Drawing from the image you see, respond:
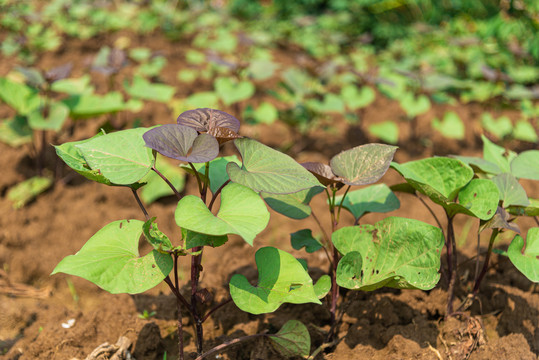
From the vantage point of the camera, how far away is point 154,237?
3.74 feet

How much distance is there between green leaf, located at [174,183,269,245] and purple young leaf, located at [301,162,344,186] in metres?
0.24

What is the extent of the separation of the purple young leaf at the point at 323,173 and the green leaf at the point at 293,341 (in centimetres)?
44

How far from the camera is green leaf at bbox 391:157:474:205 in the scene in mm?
1357

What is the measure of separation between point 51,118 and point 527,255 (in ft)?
7.81

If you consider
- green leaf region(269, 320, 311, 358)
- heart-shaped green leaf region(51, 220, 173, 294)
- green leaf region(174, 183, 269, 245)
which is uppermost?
green leaf region(174, 183, 269, 245)

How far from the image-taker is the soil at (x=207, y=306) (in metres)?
1.45

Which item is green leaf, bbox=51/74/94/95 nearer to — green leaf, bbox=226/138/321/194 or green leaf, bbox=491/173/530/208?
green leaf, bbox=226/138/321/194

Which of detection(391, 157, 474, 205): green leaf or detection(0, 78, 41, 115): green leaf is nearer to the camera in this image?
detection(391, 157, 474, 205): green leaf

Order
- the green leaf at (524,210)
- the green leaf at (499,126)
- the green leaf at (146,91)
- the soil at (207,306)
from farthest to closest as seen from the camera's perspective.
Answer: the green leaf at (499,126), the green leaf at (146,91), the soil at (207,306), the green leaf at (524,210)

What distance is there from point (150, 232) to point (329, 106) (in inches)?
87.2

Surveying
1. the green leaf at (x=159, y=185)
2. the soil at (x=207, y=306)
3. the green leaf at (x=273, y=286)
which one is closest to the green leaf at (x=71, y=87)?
the soil at (x=207, y=306)

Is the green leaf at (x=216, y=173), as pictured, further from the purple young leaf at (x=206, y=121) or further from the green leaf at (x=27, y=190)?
the green leaf at (x=27, y=190)

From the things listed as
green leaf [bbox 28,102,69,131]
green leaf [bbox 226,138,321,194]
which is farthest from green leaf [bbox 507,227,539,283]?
green leaf [bbox 28,102,69,131]

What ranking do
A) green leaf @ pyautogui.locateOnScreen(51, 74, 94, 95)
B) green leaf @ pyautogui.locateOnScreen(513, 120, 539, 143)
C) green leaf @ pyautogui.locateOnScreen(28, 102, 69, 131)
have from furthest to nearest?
green leaf @ pyautogui.locateOnScreen(513, 120, 539, 143) < green leaf @ pyautogui.locateOnScreen(51, 74, 94, 95) < green leaf @ pyautogui.locateOnScreen(28, 102, 69, 131)
